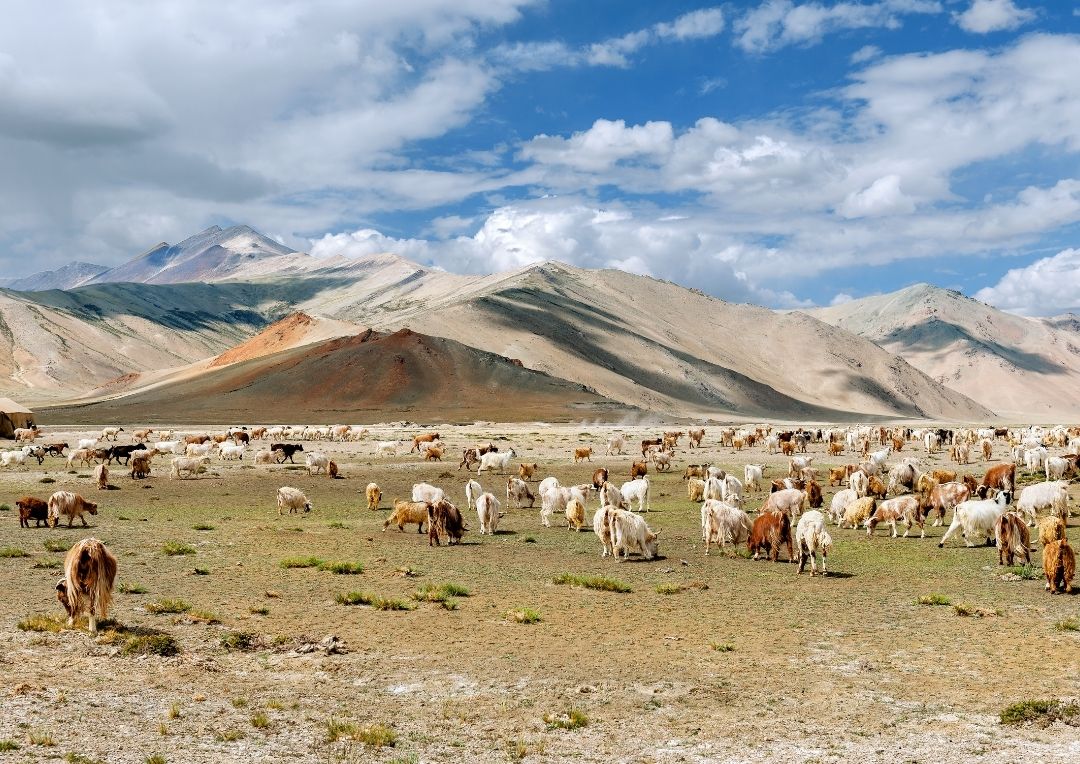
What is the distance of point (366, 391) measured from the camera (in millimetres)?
125625

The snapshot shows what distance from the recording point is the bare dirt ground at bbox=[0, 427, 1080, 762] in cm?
945

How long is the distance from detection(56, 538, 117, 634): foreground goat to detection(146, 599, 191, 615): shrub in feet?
4.28

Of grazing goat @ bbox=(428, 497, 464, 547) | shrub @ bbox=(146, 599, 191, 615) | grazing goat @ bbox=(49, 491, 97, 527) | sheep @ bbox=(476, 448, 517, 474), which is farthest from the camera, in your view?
sheep @ bbox=(476, 448, 517, 474)

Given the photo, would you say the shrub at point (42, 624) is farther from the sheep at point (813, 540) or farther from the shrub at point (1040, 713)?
the sheep at point (813, 540)

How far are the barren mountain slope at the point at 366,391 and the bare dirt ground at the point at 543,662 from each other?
287 ft

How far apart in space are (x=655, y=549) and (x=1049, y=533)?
8.34m

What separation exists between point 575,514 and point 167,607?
12.8 meters

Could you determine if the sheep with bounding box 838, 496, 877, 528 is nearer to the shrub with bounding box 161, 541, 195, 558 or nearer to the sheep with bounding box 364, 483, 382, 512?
the sheep with bounding box 364, 483, 382, 512

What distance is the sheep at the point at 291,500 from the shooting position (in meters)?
29.0

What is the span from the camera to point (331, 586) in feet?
57.1

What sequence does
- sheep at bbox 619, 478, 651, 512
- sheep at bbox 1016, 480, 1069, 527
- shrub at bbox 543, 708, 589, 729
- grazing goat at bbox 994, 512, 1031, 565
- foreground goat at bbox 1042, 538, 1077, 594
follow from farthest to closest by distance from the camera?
1. sheep at bbox 619, 478, 651, 512
2. sheep at bbox 1016, 480, 1069, 527
3. grazing goat at bbox 994, 512, 1031, 565
4. foreground goat at bbox 1042, 538, 1077, 594
5. shrub at bbox 543, 708, 589, 729

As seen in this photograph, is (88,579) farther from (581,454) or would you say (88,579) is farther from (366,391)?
(366,391)

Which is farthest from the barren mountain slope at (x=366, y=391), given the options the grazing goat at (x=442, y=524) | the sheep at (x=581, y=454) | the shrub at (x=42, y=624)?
the shrub at (x=42, y=624)

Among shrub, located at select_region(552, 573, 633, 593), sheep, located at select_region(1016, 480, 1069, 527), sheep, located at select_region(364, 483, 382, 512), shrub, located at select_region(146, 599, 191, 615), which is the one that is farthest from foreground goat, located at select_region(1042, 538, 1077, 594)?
sheep, located at select_region(364, 483, 382, 512)
